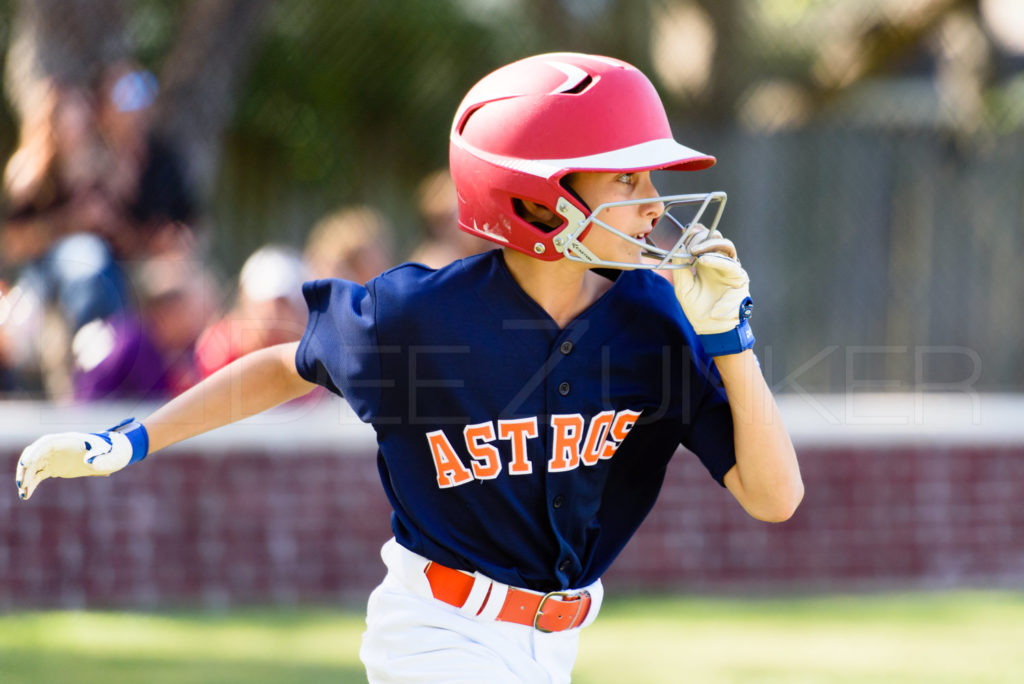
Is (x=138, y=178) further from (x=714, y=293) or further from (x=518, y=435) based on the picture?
(x=714, y=293)

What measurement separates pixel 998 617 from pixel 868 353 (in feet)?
11.0

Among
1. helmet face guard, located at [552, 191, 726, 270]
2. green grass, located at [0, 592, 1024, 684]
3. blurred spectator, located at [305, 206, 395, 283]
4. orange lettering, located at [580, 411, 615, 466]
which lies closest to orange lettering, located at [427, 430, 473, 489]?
orange lettering, located at [580, 411, 615, 466]

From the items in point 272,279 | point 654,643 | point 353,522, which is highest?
point 272,279

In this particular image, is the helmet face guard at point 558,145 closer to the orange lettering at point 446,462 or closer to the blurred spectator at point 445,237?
the orange lettering at point 446,462

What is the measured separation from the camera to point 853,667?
5086mm

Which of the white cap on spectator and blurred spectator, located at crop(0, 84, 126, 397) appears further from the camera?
the white cap on spectator

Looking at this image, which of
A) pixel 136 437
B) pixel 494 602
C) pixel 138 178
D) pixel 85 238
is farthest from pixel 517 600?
pixel 138 178

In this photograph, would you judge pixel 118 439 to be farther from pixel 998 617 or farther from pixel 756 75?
pixel 756 75

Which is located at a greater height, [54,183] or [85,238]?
[54,183]

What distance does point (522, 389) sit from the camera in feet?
8.61

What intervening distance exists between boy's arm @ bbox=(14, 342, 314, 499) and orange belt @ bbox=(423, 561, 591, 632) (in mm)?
546

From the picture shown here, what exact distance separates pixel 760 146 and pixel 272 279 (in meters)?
4.21

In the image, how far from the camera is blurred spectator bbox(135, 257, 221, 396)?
5.94 meters

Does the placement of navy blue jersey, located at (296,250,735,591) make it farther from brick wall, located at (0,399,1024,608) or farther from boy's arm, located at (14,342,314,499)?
brick wall, located at (0,399,1024,608)
